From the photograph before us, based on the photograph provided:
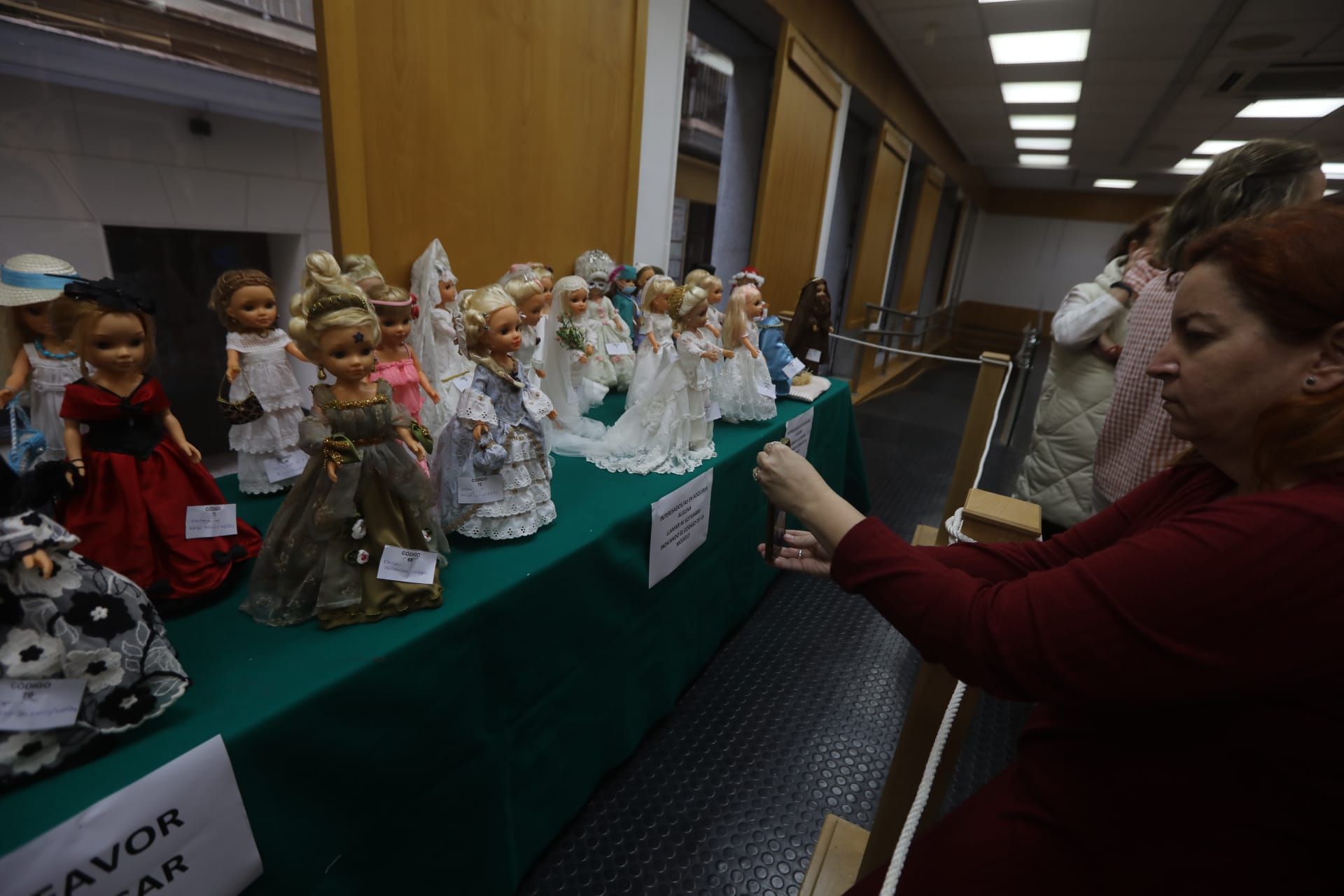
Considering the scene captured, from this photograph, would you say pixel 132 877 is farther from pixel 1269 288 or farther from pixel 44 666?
pixel 1269 288

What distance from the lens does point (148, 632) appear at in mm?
845

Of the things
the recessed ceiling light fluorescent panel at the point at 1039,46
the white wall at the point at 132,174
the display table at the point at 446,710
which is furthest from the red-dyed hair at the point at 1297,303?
the recessed ceiling light fluorescent panel at the point at 1039,46

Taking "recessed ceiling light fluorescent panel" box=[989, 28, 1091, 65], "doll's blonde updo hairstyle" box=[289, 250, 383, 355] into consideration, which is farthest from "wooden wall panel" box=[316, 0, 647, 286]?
"recessed ceiling light fluorescent panel" box=[989, 28, 1091, 65]

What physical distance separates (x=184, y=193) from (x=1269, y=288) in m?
3.21

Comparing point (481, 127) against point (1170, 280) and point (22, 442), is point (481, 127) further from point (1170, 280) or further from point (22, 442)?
point (1170, 280)

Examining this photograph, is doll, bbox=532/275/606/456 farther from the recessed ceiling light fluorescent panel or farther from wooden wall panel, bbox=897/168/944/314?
wooden wall panel, bbox=897/168/944/314

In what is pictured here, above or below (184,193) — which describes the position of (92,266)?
below

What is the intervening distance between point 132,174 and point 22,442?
160 cm

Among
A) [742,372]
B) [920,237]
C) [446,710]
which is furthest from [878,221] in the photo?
[446,710]

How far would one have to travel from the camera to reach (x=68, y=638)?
765mm

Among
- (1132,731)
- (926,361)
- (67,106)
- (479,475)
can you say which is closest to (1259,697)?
(1132,731)

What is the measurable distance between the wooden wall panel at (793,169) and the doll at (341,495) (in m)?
3.54

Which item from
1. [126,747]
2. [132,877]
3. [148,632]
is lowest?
[132,877]

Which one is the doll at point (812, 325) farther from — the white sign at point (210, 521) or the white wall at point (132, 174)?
the white sign at point (210, 521)
